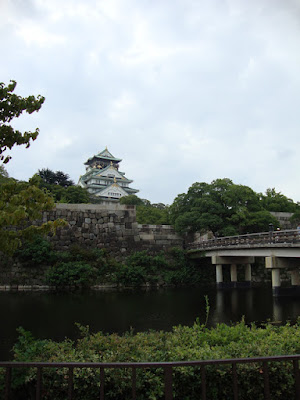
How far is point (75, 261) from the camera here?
2728 cm

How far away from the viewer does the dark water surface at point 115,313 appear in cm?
1184

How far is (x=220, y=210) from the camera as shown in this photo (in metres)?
29.4

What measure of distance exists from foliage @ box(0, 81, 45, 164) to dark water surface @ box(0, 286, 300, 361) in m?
5.46

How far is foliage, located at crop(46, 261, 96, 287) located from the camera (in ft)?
83.5

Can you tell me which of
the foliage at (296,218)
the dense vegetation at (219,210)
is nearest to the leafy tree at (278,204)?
the foliage at (296,218)

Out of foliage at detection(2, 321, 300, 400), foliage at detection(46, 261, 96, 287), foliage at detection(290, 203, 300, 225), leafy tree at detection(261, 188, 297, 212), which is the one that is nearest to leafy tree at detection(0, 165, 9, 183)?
foliage at detection(46, 261, 96, 287)

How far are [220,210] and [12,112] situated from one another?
24883 mm

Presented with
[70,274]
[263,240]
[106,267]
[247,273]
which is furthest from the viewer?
[247,273]

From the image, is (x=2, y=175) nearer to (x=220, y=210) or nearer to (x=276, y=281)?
(x=220, y=210)

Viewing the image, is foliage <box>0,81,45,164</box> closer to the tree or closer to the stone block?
the tree

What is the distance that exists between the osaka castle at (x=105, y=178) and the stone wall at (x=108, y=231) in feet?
119

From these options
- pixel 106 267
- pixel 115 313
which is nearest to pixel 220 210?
pixel 106 267

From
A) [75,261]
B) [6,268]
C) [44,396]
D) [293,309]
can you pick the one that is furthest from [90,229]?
[44,396]

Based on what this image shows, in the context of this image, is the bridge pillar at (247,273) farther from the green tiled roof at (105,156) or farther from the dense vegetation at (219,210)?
the green tiled roof at (105,156)
